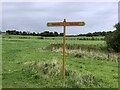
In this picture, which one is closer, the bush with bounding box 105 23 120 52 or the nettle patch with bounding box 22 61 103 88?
the nettle patch with bounding box 22 61 103 88

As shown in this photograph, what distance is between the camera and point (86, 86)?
12266 millimetres

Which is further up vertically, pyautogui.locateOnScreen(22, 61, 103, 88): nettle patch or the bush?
the bush

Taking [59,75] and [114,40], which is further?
[114,40]

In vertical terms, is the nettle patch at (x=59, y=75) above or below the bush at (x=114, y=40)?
below

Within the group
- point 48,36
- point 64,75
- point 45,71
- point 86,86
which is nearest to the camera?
point 86,86

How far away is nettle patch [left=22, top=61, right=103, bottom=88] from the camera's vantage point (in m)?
12.8

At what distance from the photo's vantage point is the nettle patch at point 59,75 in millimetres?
12770

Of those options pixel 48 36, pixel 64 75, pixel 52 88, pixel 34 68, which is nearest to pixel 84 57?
pixel 34 68

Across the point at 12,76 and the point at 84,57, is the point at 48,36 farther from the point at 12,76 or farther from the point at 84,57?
the point at 12,76

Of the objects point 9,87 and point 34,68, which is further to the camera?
point 34,68

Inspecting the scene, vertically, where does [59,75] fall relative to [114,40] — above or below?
below

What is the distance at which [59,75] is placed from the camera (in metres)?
14.1

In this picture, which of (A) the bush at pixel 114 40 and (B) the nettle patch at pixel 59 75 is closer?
(B) the nettle patch at pixel 59 75

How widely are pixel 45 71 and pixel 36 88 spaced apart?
3333mm
